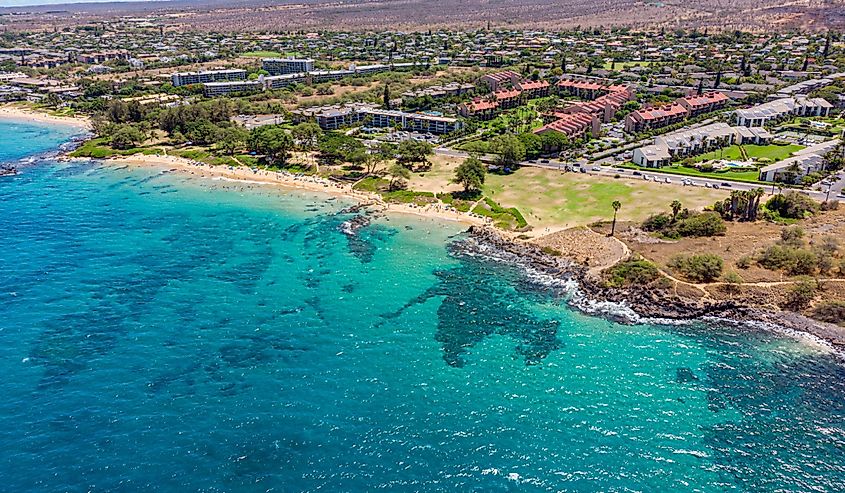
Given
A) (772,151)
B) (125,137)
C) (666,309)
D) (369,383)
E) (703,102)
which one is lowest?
(369,383)

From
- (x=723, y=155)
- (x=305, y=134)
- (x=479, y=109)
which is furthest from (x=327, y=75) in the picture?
(x=723, y=155)

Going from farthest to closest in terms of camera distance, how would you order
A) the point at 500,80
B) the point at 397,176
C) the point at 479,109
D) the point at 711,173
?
1. the point at 500,80
2. the point at 479,109
3. the point at 711,173
4. the point at 397,176

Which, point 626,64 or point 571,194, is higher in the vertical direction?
point 626,64

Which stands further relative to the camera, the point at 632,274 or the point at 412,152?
the point at 412,152

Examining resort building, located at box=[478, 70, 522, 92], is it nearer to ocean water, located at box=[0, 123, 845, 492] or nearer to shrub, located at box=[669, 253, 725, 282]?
ocean water, located at box=[0, 123, 845, 492]

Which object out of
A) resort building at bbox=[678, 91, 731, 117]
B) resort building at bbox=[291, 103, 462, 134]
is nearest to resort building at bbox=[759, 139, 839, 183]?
resort building at bbox=[678, 91, 731, 117]

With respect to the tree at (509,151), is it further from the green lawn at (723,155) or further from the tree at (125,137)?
the tree at (125,137)

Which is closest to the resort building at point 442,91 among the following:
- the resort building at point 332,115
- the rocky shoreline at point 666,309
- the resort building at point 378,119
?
the resort building at point 332,115

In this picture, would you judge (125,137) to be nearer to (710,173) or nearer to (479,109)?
(479,109)

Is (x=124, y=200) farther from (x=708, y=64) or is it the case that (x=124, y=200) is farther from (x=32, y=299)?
(x=708, y=64)
